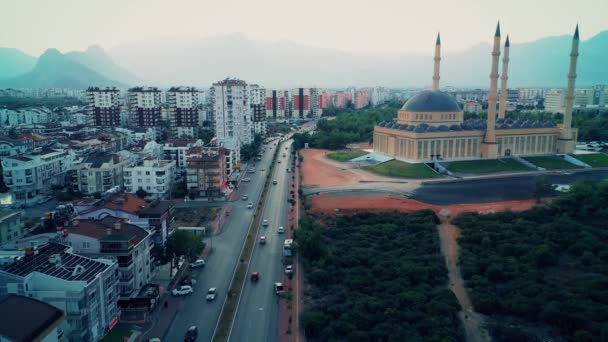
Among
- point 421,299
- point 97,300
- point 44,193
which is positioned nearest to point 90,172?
point 44,193

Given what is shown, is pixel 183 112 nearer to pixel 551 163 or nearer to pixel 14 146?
pixel 14 146

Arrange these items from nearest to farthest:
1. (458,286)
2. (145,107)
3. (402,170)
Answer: (458,286) → (402,170) → (145,107)

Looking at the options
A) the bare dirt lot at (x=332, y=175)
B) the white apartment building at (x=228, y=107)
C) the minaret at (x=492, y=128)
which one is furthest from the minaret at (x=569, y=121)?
the white apartment building at (x=228, y=107)

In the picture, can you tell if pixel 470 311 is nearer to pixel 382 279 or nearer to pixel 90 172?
pixel 382 279

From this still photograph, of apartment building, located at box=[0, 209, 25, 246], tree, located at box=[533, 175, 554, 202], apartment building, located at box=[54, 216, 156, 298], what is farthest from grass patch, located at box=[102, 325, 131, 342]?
tree, located at box=[533, 175, 554, 202]

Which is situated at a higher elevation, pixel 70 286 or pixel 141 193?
pixel 70 286

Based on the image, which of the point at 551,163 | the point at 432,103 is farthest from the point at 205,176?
the point at 551,163
